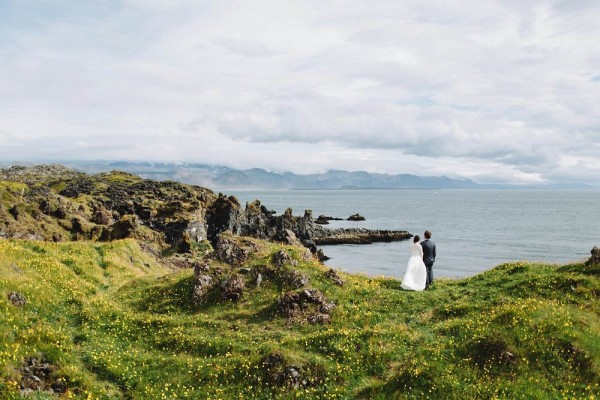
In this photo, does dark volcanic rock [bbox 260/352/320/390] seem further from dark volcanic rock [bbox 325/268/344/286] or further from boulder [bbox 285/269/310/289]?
dark volcanic rock [bbox 325/268/344/286]

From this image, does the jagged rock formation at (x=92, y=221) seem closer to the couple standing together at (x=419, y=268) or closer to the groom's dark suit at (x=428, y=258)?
the couple standing together at (x=419, y=268)

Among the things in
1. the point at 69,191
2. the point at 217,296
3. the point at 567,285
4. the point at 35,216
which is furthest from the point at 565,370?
the point at 69,191

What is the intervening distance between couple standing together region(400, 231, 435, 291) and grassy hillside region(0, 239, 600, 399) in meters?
1.03

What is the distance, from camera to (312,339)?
76.9ft

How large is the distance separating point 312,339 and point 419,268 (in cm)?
1318

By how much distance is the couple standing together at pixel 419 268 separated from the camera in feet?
108

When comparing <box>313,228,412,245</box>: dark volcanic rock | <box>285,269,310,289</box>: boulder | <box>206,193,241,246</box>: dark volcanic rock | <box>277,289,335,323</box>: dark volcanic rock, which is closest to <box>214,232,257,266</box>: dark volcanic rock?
<box>285,269,310,289</box>: boulder

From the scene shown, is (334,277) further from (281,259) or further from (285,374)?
(285,374)

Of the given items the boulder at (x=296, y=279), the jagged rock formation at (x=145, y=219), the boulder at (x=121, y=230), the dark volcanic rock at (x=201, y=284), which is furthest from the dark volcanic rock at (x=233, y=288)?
the boulder at (x=121, y=230)

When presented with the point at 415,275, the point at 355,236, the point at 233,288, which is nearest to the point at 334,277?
the point at 415,275

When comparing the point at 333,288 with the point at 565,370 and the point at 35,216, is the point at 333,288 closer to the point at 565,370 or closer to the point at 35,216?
the point at 565,370

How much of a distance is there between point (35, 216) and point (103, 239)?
499 inches

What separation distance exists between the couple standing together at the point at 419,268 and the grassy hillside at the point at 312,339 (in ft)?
3.37

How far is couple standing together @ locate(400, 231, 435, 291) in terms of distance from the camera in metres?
32.9
